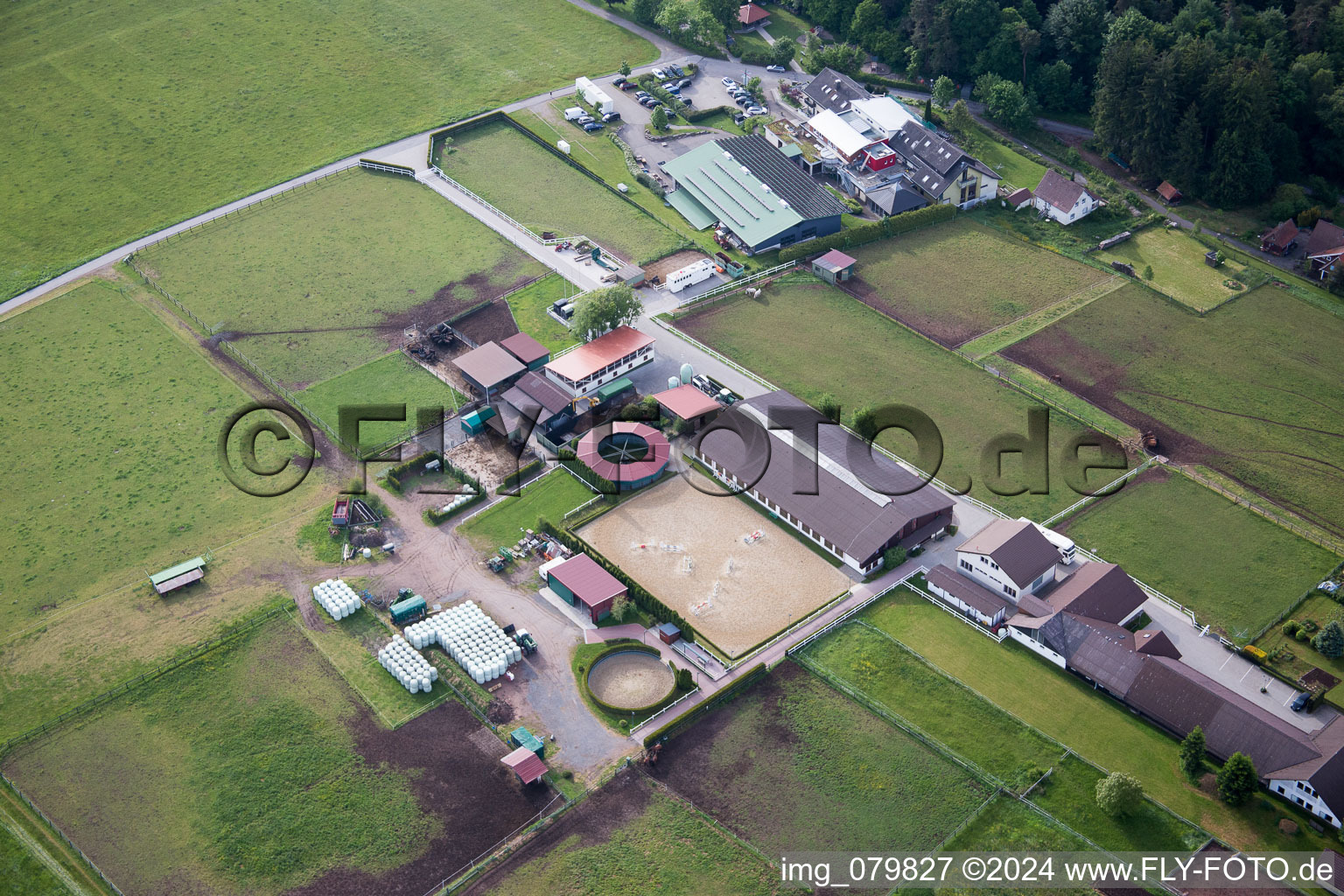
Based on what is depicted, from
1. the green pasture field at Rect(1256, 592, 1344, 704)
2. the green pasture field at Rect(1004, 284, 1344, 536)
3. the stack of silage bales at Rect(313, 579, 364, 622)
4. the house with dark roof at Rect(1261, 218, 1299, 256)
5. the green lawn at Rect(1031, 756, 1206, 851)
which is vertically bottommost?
the stack of silage bales at Rect(313, 579, 364, 622)

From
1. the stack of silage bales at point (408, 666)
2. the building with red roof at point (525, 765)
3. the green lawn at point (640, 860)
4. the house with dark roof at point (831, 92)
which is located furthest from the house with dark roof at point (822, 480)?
the house with dark roof at point (831, 92)

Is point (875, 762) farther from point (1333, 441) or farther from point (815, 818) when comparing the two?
point (1333, 441)

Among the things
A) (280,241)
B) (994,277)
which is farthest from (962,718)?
(280,241)

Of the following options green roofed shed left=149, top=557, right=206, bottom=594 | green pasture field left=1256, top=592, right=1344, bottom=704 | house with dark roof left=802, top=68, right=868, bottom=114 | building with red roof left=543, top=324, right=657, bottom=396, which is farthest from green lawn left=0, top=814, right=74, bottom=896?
house with dark roof left=802, top=68, right=868, bottom=114

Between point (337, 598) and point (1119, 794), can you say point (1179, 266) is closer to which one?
point (1119, 794)

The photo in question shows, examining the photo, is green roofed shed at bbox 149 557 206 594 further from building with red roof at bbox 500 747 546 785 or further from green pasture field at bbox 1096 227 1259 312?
green pasture field at bbox 1096 227 1259 312

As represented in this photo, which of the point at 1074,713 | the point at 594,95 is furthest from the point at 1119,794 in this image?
the point at 594,95
